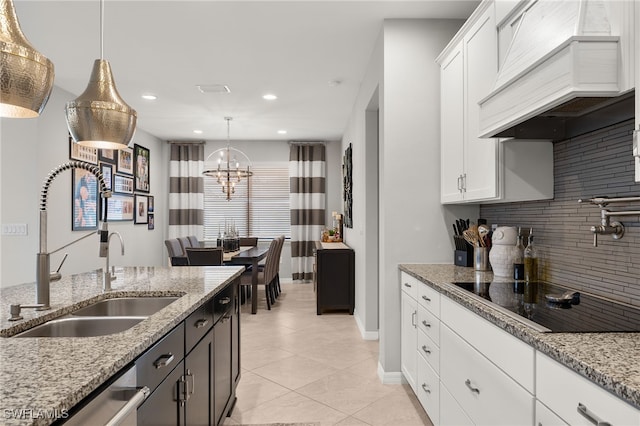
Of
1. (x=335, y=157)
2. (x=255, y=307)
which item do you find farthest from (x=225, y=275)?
(x=335, y=157)

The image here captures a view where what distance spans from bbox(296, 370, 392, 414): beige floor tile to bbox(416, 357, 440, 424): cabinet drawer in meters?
0.44

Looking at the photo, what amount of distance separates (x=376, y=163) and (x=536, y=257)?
7.19 feet

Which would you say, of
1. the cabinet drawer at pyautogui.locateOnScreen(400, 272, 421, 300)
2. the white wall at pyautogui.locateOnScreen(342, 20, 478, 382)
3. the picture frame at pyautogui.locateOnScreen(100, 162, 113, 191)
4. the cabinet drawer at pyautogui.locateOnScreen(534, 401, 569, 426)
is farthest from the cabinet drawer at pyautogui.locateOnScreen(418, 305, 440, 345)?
the picture frame at pyautogui.locateOnScreen(100, 162, 113, 191)

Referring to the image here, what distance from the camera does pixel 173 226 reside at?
7754mm

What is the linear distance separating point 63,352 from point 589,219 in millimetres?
2083

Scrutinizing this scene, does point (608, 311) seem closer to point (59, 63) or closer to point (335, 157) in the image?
point (59, 63)

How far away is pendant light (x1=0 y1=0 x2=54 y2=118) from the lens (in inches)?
42.3

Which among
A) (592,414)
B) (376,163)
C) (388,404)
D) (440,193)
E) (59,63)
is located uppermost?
(59,63)

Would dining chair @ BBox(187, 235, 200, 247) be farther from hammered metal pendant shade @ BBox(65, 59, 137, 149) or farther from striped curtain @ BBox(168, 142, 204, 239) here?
hammered metal pendant shade @ BBox(65, 59, 137, 149)

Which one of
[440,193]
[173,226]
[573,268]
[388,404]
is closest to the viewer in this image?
[573,268]

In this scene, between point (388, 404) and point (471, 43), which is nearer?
point (471, 43)

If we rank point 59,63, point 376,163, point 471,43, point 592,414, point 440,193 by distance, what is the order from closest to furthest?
point 592,414, point 471,43, point 440,193, point 59,63, point 376,163

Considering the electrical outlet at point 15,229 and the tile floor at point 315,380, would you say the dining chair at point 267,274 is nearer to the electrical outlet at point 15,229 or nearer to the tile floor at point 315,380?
the tile floor at point 315,380

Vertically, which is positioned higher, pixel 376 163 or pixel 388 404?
pixel 376 163
